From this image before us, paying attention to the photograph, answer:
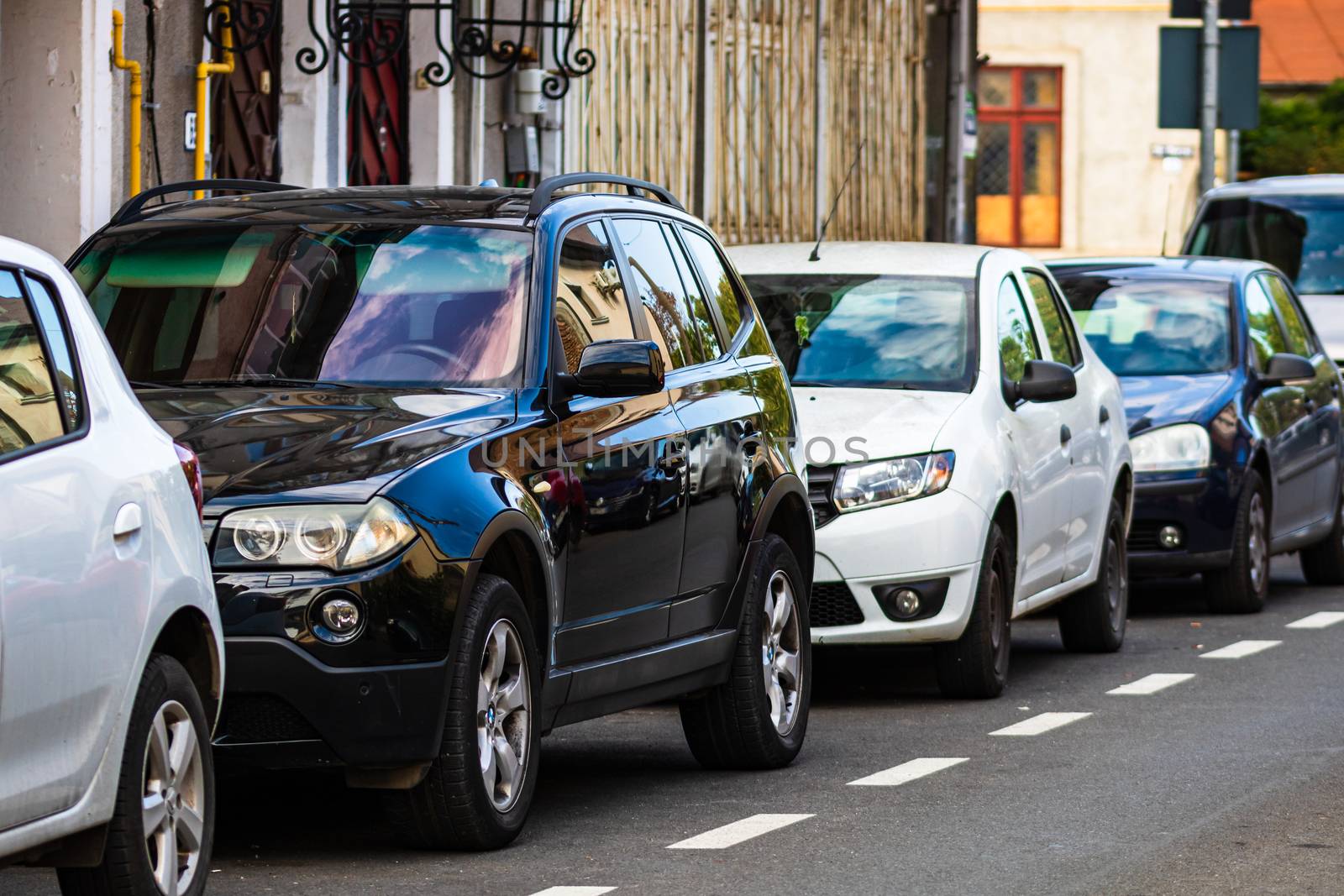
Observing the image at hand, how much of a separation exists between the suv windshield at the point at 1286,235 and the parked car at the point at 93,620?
17530 mm

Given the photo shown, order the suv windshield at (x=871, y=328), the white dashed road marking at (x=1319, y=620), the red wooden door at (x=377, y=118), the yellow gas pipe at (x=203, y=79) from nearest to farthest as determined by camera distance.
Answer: the suv windshield at (x=871, y=328)
the white dashed road marking at (x=1319, y=620)
the yellow gas pipe at (x=203, y=79)
the red wooden door at (x=377, y=118)

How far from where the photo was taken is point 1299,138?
53.5 meters

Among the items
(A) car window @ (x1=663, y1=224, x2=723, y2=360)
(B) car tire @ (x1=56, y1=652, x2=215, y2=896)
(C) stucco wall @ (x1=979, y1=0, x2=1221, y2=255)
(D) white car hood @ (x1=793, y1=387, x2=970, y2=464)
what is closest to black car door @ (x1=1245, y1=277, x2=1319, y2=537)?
(D) white car hood @ (x1=793, y1=387, x2=970, y2=464)

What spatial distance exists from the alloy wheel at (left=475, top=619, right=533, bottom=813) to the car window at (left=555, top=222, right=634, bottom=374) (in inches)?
42.0

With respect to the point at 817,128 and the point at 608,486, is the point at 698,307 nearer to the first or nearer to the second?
the point at 608,486

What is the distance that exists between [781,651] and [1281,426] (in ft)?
21.2

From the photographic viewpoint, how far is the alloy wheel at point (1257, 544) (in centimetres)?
1430

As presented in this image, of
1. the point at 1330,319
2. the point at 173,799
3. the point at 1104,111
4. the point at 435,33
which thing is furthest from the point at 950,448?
Result: the point at 1104,111

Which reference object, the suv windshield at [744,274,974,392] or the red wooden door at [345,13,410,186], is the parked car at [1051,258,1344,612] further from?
the red wooden door at [345,13,410,186]

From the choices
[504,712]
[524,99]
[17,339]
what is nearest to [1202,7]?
[524,99]

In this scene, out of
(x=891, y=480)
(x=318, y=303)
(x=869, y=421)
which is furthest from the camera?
(x=869, y=421)

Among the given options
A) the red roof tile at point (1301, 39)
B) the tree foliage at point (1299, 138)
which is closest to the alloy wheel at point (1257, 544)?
the tree foliage at point (1299, 138)

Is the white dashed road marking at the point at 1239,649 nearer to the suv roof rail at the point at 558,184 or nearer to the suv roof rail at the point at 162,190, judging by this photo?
the suv roof rail at the point at 558,184

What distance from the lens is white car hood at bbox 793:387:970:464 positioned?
34.1 feet
